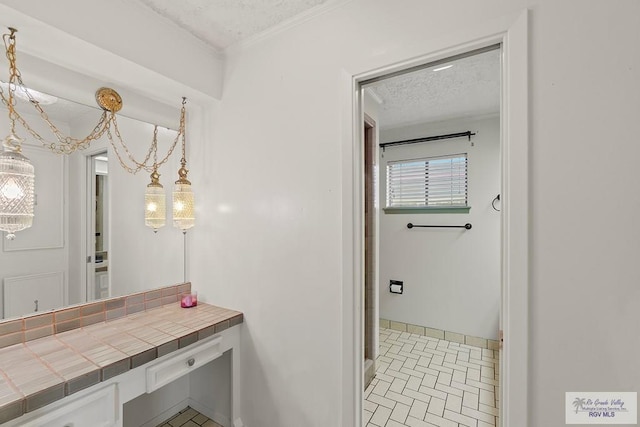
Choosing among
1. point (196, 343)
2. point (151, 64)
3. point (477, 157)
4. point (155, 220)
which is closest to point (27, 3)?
point (151, 64)

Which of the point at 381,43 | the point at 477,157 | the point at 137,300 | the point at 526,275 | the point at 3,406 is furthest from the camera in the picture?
the point at 477,157

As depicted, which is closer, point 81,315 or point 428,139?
point 81,315

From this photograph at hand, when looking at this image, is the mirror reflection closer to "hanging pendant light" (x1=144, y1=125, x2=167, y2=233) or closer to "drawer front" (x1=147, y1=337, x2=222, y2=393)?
"hanging pendant light" (x1=144, y1=125, x2=167, y2=233)

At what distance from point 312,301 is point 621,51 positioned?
1.45m

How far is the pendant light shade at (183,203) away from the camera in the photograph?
1.71 metres

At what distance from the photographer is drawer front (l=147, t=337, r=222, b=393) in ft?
3.99

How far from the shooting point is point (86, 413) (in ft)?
3.34

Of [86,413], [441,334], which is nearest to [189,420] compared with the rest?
[86,413]

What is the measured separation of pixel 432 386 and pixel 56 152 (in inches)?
110

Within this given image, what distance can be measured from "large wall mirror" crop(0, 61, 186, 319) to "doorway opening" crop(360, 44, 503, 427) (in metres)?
1.51

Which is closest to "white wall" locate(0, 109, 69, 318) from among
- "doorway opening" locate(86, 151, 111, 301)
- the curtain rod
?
"doorway opening" locate(86, 151, 111, 301)

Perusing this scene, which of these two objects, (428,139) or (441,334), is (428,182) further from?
(441,334)

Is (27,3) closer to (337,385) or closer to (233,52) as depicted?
(233,52)

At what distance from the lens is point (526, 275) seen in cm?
93
